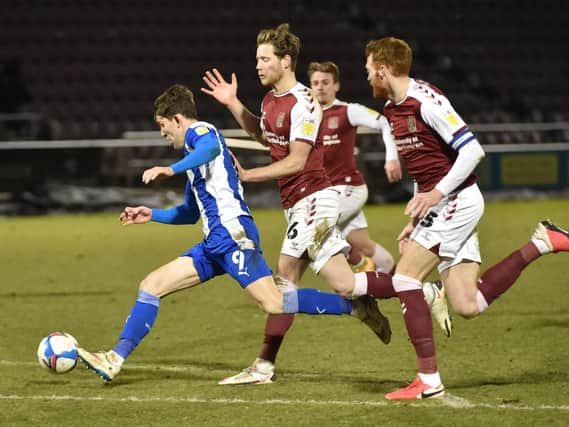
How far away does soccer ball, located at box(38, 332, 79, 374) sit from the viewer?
540cm

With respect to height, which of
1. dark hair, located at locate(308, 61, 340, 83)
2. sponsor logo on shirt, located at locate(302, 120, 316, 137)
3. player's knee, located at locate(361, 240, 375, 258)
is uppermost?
dark hair, located at locate(308, 61, 340, 83)

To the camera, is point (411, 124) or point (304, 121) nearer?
point (411, 124)

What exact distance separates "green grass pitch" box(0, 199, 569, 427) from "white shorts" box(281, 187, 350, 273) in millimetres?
692

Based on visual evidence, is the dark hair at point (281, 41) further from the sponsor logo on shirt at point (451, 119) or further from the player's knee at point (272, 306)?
the player's knee at point (272, 306)

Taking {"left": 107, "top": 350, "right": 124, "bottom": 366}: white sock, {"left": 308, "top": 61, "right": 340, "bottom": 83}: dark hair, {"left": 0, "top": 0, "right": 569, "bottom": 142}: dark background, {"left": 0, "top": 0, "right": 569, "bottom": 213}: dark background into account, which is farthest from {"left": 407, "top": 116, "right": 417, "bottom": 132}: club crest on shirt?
{"left": 0, "top": 0, "right": 569, "bottom": 142}: dark background

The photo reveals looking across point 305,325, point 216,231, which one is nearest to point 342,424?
point 216,231

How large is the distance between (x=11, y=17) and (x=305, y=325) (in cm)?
1830

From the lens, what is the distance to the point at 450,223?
5.30 m

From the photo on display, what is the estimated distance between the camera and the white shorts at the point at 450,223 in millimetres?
5289

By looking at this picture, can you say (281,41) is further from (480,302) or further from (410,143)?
(480,302)

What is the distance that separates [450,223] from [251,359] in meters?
1.76

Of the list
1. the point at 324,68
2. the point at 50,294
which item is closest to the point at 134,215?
the point at 324,68

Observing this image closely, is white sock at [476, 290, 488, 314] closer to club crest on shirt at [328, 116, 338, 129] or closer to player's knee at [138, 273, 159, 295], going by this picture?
player's knee at [138, 273, 159, 295]

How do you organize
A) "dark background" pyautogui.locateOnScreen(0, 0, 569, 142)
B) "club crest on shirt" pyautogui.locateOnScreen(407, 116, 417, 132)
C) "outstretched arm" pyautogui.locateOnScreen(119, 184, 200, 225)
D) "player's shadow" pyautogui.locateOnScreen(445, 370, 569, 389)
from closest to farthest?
1. "club crest on shirt" pyautogui.locateOnScreen(407, 116, 417, 132)
2. "player's shadow" pyautogui.locateOnScreen(445, 370, 569, 389)
3. "outstretched arm" pyautogui.locateOnScreen(119, 184, 200, 225)
4. "dark background" pyautogui.locateOnScreen(0, 0, 569, 142)
